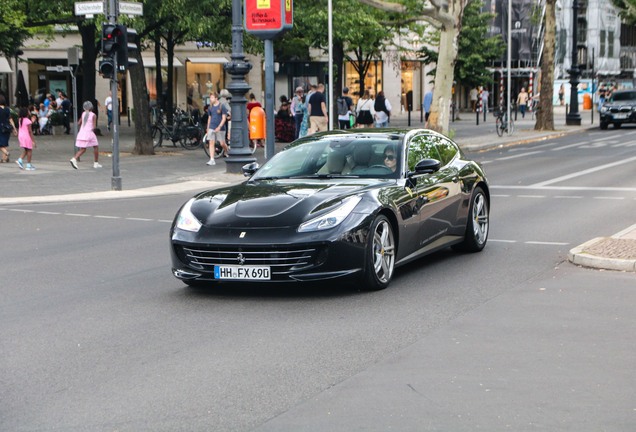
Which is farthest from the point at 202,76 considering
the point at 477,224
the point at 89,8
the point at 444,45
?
the point at 477,224

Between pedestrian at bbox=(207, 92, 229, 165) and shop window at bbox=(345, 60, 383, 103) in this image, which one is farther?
shop window at bbox=(345, 60, 383, 103)

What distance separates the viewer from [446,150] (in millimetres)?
10641

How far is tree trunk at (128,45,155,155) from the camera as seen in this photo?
28.3m

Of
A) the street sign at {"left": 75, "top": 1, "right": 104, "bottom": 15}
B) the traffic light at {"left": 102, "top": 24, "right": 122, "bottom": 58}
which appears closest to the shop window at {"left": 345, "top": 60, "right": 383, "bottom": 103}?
the street sign at {"left": 75, "top": 1, "right": 104, "bottom": 15}

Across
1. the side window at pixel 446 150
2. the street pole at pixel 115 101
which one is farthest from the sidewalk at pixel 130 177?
the side window at pixel 446 150

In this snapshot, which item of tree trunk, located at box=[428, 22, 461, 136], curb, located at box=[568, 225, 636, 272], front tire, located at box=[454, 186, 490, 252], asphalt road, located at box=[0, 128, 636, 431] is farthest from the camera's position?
tree trunk, located at box=[428, 22, 461, 136]

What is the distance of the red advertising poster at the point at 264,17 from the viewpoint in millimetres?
23750

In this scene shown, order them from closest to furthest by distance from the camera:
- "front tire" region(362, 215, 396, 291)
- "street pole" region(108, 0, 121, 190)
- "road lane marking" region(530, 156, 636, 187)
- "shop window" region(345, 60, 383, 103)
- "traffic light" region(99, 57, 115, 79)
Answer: "front tire" region(362, 215, 396, 291) → "traffic light" region(99, 57, 115, 79) → "street pole" region(108, 0, 121, 190) → "road lane marking" region(530, 156, 636, 187) → "shop window" region(345, 60, 383, 103)

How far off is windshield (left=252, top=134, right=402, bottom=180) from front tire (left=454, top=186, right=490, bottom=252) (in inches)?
59.0

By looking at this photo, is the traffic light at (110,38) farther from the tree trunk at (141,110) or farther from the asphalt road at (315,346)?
the tree trunk at (141,110)

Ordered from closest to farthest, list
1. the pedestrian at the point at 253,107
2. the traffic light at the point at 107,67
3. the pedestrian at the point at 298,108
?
the traffic light at the point at 107,67 < the pedestrian at the point at 253,107 < the pedestrian at the point at 298,108

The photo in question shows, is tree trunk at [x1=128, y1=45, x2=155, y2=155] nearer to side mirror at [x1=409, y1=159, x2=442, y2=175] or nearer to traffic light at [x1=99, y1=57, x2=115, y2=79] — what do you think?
traffic light at [x1=99, y1=57, x2=115, y2=79]

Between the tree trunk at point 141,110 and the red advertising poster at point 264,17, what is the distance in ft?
16.7

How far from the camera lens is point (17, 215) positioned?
15594 millimetres
